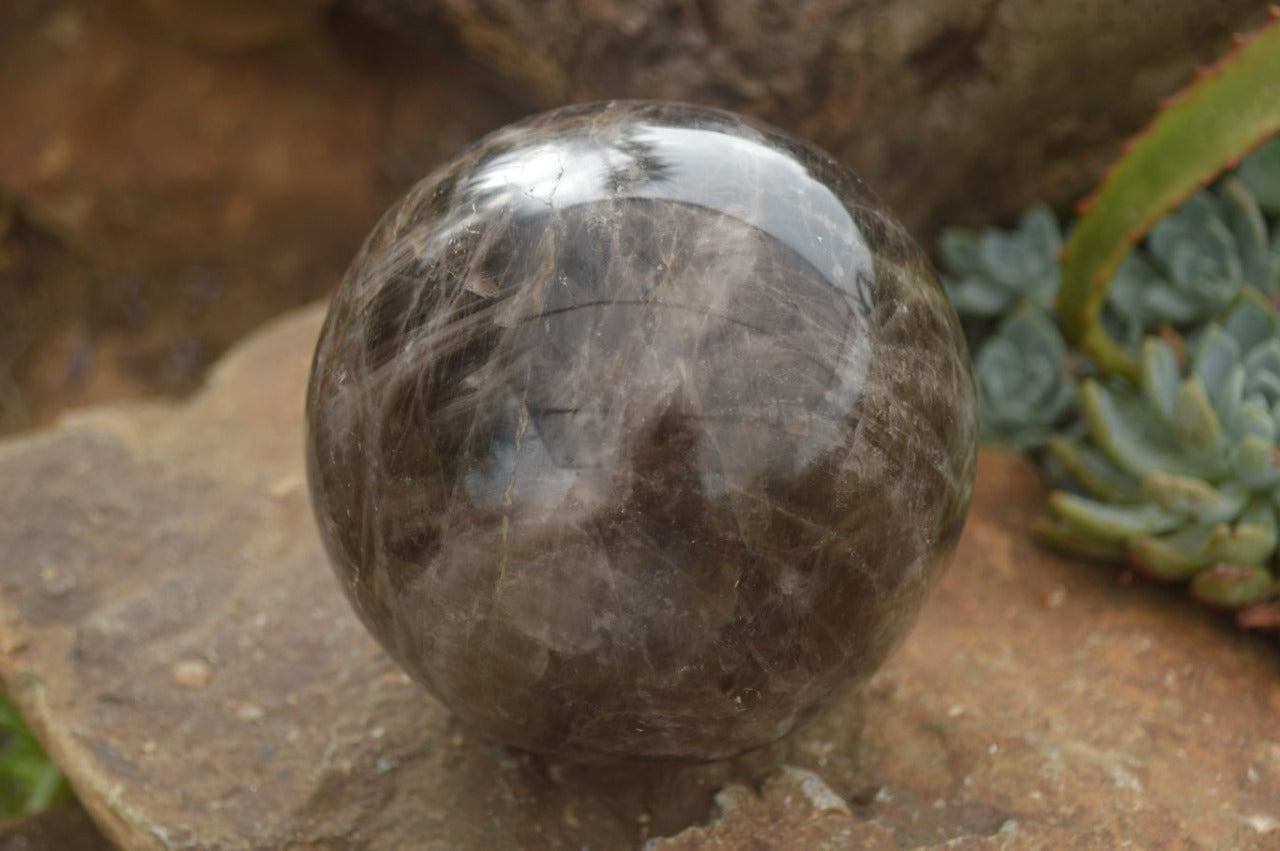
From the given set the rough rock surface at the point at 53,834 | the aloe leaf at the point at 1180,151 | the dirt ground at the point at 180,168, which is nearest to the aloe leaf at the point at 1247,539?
the aloe leaf at the point at 1180,151

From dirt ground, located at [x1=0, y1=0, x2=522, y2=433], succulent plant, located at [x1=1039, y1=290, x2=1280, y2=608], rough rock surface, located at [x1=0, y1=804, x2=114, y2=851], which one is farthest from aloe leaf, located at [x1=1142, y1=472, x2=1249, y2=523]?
dirt ground, located at [x1=0, y1=0, x2=522, y2=433]

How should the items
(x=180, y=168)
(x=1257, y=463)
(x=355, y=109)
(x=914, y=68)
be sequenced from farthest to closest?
(x=355, y=109), (x=180, y=168), (x=914, y=68), (x=1257, y=463)

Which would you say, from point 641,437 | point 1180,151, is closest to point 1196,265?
point 1180,151

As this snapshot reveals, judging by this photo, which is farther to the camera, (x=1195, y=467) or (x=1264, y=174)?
(x=1264, y=174)

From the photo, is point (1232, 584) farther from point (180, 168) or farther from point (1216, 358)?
point (180, 168)

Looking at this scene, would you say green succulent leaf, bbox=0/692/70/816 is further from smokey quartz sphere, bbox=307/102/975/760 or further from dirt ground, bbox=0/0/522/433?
dirt ground, bbox=0/0/522/433

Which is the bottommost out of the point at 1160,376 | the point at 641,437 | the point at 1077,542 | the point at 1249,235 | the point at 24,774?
the point at 24,774

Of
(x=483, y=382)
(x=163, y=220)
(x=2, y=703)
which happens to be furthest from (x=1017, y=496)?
(x=163, y=220)
